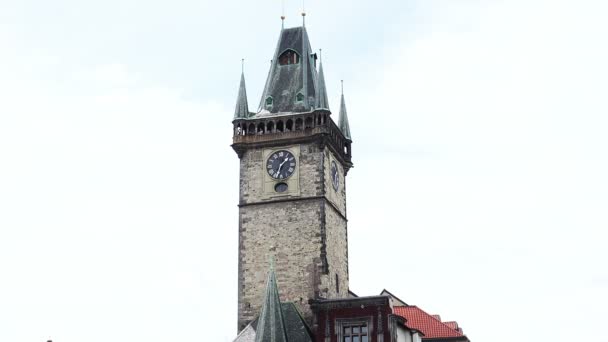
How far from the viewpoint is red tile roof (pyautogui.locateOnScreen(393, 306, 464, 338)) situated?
70.2m

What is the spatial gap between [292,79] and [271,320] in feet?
61.2

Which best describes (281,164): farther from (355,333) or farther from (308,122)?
(355,333)

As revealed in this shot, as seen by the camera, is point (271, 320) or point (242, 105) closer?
point (271, 320)

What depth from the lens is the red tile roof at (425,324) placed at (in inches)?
2766

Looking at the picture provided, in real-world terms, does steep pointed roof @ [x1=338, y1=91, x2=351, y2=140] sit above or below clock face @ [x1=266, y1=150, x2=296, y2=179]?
above

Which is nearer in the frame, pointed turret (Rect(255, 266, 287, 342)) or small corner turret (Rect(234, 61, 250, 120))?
pointed turret (Rect(255, 266, 287, 342))

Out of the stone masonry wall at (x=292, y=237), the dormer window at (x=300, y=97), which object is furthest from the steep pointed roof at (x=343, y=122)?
the stone masonry wall at (x=292, y=237)

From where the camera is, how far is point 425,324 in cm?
7106

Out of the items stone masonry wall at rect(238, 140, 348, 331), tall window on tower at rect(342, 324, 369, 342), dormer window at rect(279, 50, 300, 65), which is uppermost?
dormer window at rect(279, 50, 300, 65)

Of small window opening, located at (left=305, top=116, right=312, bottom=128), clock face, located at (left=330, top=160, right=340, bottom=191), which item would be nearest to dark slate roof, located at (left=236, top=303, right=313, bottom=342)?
clock face, located at (left=330, top=160, right=340, bottom=191)

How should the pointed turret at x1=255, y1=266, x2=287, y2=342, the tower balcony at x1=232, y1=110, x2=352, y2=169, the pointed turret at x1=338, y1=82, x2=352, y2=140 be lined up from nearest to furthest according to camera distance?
the pointed turret at x1=255, y1=266, x2=287, y2=342
the tower balcony at x1=232, y1=110, x2=352, y2=169
the pointed turret at x1=338, y1=82, x2=352, y2=140

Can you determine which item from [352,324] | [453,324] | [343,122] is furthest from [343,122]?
[352,324]

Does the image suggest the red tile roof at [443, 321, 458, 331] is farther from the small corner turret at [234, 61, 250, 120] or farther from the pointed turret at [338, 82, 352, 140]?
the small corner turret at [234, 61, 250, 120]

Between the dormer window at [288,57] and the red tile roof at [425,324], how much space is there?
18.4 metres
